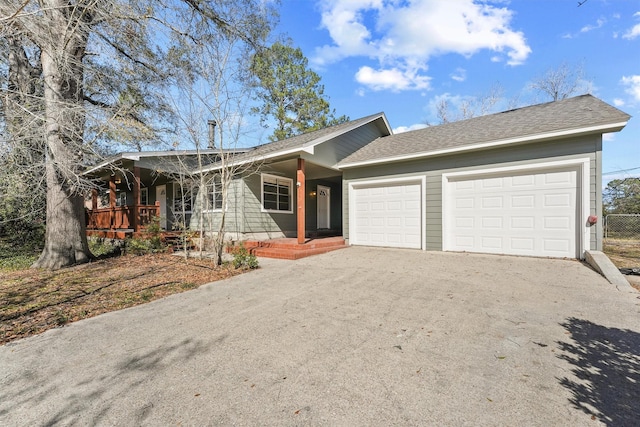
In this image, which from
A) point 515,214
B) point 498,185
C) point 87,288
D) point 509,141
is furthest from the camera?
point 498,185

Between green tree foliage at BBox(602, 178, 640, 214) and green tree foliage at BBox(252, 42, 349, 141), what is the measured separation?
65.7 ft

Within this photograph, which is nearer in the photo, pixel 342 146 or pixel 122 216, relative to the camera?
pixel 342 146

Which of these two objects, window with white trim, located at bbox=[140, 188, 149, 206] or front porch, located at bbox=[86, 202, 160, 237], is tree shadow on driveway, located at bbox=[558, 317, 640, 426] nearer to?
front porch, located at bbox=[86, 202, 160, 237]

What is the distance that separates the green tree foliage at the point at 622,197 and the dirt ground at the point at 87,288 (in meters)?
23.7

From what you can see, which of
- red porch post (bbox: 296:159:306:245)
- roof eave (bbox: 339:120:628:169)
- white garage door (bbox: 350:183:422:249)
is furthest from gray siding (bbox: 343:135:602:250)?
red porch post (bbox: 296:159:306:245)

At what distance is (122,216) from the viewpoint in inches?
437

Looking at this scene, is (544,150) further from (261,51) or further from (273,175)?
(261,51)

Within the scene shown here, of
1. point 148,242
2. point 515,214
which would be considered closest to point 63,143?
point 148,242

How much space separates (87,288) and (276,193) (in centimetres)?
686

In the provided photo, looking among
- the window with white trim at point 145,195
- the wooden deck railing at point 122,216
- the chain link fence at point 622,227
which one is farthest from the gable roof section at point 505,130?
the window with white trim at point 145,195

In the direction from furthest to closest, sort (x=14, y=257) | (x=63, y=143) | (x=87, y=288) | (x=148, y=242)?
(x=148, y=242) → (x=14, y=257) → (x=63, y=143) → (x=87, y=288)

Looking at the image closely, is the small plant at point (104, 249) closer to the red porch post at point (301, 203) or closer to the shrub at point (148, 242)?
the shrub at point (148, 242)

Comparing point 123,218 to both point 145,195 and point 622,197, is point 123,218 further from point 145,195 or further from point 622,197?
point 622,197

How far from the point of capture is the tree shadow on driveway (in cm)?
180
